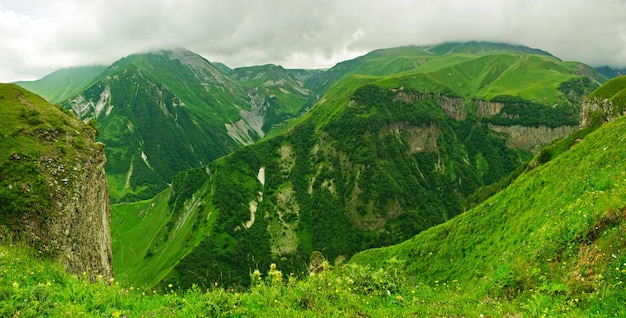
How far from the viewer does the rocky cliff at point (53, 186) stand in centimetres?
2389

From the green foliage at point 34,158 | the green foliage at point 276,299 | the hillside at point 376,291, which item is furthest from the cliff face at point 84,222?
the green foliage at point 276,299

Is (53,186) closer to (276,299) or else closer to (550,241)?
(276,299)

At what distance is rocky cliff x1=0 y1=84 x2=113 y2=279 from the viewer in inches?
941

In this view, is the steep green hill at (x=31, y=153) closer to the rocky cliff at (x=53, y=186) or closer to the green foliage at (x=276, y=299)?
the rocky cliff at (x=53, y=186)

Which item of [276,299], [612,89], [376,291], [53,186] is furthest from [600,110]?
[53,186]

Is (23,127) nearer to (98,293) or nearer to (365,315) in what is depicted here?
(98,293)

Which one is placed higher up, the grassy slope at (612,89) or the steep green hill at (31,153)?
the grassy slope at (612,89)

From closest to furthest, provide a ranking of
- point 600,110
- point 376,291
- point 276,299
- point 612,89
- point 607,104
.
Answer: point 276,299
point 376,291
point 607,104
point 600,110
point 612,89

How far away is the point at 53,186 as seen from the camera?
2705 centimetres

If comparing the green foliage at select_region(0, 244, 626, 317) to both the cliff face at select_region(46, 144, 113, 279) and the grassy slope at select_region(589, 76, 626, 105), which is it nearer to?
the cliff face at select_region(46, 144, 113, 279)

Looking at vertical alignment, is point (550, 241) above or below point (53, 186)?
below

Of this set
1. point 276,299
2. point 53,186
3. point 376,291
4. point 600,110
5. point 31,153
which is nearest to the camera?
point 276,299

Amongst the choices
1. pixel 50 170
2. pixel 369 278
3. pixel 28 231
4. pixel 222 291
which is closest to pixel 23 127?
pixel 50 170

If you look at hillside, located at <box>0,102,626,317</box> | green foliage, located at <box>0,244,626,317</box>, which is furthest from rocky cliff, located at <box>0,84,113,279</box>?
green foliage, located at <box>0,244,626,317</box>
